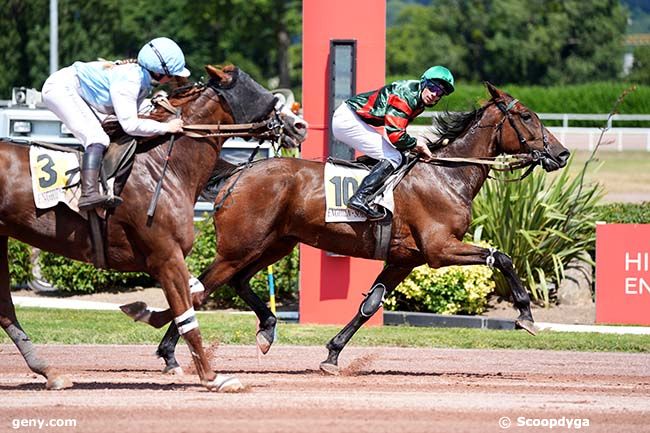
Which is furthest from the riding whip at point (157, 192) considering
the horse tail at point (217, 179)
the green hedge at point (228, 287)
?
the green hedge at point (228, 287)

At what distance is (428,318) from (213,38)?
53373 mm

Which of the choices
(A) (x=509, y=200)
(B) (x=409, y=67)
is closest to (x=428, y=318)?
(A) (x=509, y=200)

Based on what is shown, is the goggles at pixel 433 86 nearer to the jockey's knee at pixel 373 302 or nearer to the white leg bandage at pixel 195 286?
the jockey's knee at pixel 373 302

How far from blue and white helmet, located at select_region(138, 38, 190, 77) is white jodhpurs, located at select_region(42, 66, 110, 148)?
51cm

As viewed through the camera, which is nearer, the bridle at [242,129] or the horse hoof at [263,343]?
the bridle at [242,129]

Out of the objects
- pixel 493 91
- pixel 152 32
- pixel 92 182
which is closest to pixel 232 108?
pixel 92 182

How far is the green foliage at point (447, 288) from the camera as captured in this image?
14594 mm

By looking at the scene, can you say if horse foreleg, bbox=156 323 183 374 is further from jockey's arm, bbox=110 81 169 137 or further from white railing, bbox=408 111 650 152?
white railing, bbox=408 111 650 152

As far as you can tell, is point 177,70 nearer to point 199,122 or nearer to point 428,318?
point 199,122

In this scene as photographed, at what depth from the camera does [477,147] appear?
10.8m

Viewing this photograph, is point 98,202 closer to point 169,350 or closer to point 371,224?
point 169,350

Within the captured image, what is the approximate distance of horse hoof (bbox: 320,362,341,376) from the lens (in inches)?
398

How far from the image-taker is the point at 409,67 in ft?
239

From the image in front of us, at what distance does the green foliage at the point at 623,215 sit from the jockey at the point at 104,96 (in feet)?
29.5
